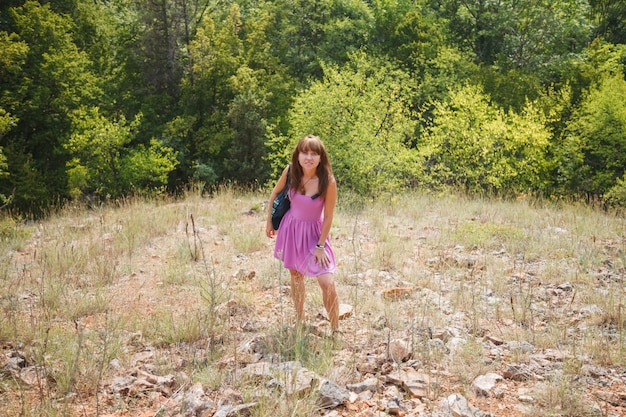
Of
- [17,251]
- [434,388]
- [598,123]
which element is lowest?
[17,251]

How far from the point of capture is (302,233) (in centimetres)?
401

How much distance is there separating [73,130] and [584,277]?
20.2 m

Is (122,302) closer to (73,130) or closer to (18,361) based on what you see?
(18,361)

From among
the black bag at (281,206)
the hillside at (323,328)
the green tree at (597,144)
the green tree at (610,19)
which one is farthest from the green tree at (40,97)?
the green tree at (610,19)

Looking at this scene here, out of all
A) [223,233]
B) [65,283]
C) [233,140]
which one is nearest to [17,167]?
[233,140]

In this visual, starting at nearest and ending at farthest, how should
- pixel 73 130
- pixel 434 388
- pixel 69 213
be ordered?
pixel 434 388 < pixel 69 213 < pixel 73 130

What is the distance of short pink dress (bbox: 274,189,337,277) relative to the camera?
3.99 meters

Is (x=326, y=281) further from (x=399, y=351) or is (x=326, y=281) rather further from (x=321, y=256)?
(x=399, y=351)

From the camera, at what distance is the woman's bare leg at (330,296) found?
12.8ft

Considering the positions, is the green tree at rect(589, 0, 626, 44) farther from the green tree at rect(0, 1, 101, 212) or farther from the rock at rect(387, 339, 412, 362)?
the rock at rect(387, 339, 412, 362)

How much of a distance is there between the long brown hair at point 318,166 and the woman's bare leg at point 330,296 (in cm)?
73

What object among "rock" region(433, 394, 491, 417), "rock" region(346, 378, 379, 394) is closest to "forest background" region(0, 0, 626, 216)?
"rock" region(346, 378, 379, 394)

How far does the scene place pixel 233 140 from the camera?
70.8 ft

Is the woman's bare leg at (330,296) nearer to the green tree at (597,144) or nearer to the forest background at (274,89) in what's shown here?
the forest background at (274,89)
